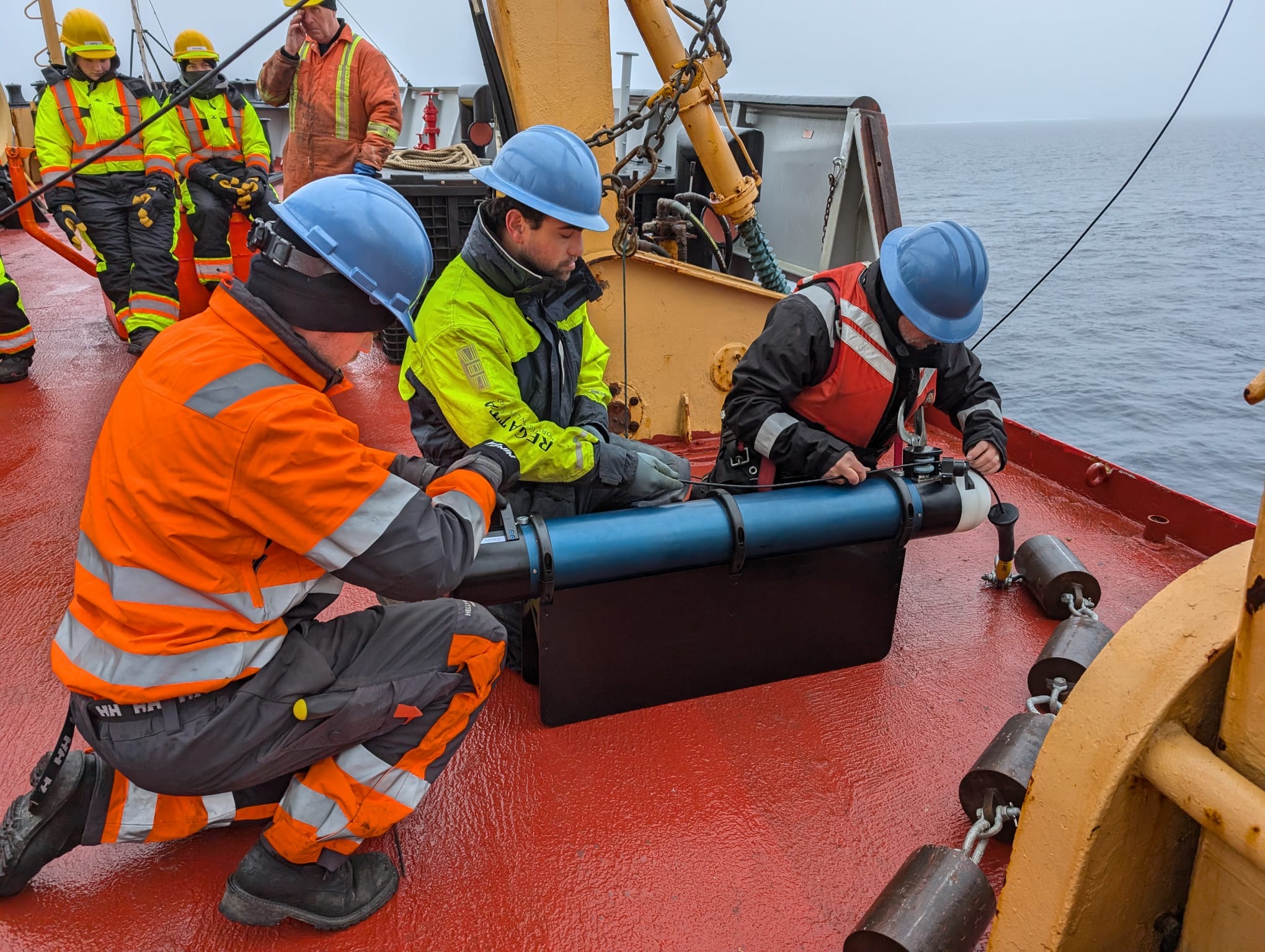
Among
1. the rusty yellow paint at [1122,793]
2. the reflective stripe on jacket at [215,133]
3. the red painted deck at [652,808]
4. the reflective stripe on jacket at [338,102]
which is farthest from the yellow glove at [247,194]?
the rusty yellow paint at [1122,793]

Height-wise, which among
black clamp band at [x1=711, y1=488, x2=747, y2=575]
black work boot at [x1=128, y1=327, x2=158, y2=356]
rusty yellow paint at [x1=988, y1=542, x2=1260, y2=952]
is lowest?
black work boot at [x1=128, y1=327, x2=158, y2=356]

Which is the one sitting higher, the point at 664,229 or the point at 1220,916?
the point at 664,229

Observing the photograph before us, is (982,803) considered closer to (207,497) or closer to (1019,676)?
(1019,676)

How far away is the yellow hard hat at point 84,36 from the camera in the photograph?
4965 mm

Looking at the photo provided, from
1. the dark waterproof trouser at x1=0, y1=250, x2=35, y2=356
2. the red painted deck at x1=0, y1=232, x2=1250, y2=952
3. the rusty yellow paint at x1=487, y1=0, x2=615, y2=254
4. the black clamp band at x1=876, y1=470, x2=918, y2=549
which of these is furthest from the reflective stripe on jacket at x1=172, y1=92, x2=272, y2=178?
the black clamp band at x1=876, y1=470, x2=918, y2=549

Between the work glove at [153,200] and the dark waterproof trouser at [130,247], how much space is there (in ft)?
0.04

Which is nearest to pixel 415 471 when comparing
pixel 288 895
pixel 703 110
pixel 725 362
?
pixel 288 895

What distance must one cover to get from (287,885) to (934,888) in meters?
1.35

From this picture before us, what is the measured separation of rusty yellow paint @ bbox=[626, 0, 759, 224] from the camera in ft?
12.1

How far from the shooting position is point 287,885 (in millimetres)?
1871

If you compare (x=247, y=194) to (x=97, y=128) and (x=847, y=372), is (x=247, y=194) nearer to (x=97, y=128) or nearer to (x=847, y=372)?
(x=97, y=128)

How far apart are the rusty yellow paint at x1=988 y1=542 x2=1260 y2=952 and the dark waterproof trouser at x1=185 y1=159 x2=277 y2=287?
5.28m

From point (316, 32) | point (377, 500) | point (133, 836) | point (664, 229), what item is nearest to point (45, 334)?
point (316, 32)

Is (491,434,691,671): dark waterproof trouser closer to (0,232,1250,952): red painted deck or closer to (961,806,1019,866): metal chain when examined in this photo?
(0,232,1250,952): red painted deck
